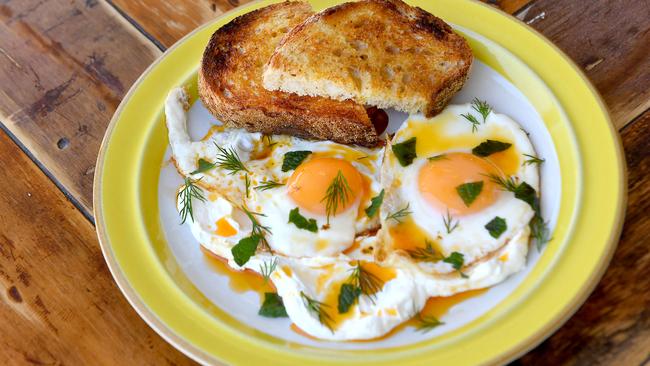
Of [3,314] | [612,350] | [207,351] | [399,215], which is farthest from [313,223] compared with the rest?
[3,314]

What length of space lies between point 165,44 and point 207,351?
6.28ft

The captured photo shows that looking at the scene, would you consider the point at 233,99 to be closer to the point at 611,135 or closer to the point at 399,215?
the point at 399,215

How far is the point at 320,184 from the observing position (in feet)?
8.67

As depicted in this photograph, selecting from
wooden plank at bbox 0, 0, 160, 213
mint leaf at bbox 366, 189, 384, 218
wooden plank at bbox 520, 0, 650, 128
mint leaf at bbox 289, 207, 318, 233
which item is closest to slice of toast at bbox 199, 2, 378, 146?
mint leaf at bbox 366, 189, 384, 218

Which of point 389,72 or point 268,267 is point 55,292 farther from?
point 389,72

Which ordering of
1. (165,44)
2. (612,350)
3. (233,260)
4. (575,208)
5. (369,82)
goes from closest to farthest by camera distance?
(612,350)
(575,208)
(233,260)
(369,82)
(165,44)

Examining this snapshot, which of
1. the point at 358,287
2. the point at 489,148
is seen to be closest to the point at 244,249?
the point at 358,287

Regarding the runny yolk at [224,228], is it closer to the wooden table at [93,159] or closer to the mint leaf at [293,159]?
the mint leaf at [293,159]

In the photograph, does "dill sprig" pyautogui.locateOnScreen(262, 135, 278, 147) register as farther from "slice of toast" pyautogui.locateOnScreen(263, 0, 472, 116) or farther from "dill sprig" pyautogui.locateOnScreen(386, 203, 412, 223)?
"dill sprig" pyautogui.locateOnScreen(386, 203, 412, 223)

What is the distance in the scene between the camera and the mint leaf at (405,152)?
8.91ft

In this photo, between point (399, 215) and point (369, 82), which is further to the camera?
point (369, 82)

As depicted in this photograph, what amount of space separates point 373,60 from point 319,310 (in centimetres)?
118

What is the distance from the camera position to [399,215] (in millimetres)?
2562

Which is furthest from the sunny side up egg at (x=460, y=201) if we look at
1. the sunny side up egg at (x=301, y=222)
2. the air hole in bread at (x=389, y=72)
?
the air hole in bread at (x=389, y=72)
